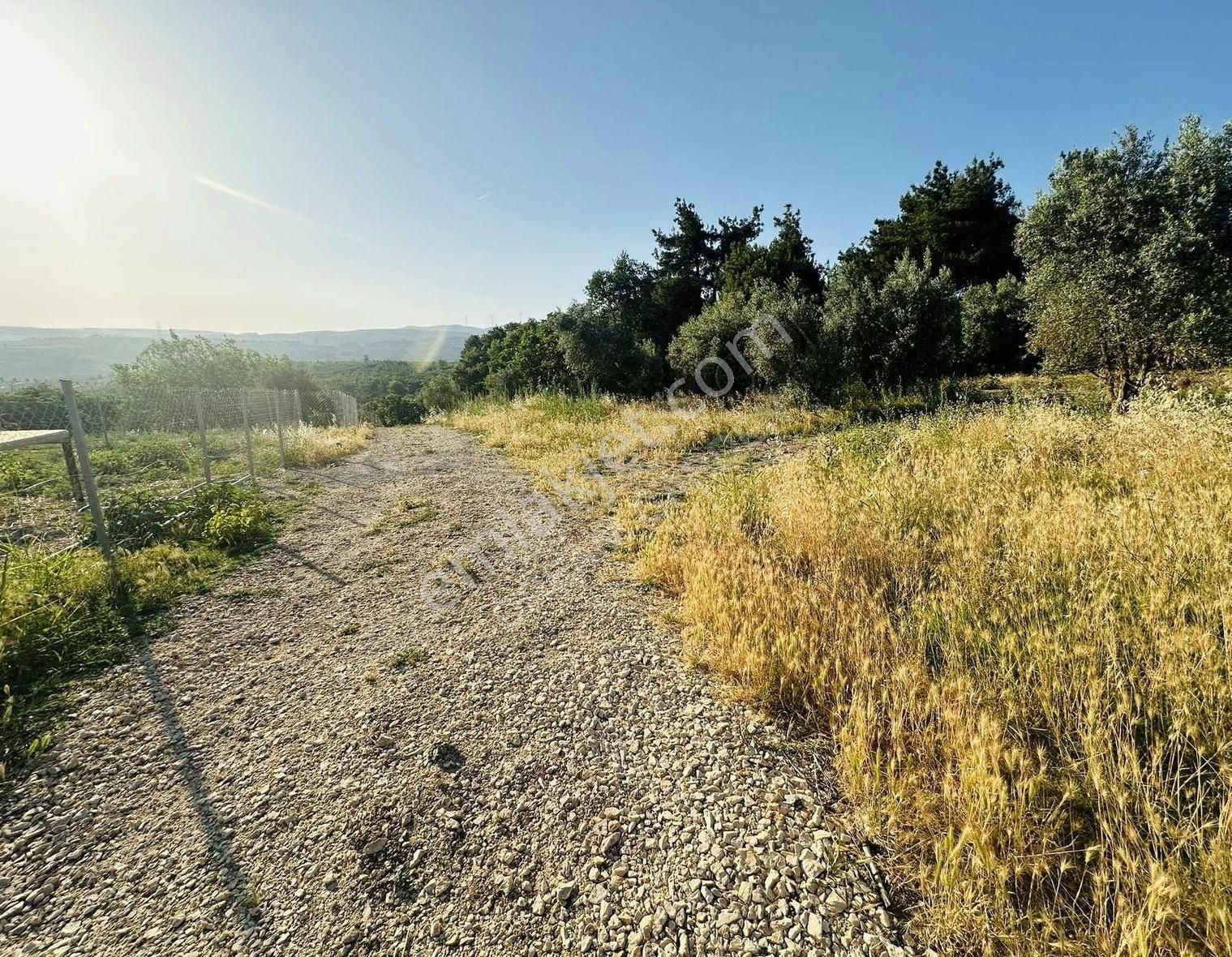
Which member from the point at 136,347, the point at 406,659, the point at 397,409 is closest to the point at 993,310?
the point at 406,659

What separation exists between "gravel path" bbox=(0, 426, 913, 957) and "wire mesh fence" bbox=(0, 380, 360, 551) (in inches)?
115

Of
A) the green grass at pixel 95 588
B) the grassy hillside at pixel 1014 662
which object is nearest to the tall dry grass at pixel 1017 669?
the grassy hillside at pixel 1014 662

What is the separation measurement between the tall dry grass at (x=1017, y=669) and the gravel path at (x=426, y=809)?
36 cm

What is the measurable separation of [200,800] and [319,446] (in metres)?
11.0

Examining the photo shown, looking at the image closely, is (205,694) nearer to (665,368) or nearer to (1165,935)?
(1165,935)

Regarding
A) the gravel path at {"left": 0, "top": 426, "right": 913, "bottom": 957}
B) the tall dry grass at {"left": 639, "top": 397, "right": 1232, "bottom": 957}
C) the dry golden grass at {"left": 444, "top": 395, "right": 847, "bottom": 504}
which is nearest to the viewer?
the tall dry grass at {"left": 639, "top": 397, "right": 1232, "bottom": 957}

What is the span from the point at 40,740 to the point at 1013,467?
7.94 m

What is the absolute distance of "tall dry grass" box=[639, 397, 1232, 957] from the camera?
4.91ft

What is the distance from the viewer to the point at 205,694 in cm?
306

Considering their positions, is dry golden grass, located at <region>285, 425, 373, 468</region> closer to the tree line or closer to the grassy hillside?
the tree line

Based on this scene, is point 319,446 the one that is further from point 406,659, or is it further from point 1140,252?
point 1140,252

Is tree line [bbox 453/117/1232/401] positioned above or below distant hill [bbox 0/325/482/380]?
below

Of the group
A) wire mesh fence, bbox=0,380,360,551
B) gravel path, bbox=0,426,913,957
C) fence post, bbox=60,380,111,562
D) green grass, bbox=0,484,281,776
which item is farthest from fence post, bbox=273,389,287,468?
gravel path, bbox=0,426,913,957

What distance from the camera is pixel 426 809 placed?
7.26ft
